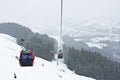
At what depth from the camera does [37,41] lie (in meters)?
114

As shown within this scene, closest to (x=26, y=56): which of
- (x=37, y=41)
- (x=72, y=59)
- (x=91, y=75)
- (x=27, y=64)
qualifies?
(x=27, y=64)

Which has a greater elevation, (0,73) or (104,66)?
(0,73)

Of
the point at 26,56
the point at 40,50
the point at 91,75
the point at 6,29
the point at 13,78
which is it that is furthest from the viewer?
the point at 6,29

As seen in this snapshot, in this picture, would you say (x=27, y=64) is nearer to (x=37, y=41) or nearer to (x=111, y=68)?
(x=111, y=68)

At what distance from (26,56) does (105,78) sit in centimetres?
8543

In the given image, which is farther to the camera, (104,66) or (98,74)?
(104,66)

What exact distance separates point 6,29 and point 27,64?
177 m

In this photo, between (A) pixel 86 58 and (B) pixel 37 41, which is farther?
(B) pixel 37 41

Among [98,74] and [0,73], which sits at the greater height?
[0,73]

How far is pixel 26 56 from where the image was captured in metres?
14.1

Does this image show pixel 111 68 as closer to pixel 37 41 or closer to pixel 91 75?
pixel 91 75

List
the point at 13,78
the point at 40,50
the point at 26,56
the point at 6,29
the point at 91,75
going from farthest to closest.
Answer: the point at 6,29, the point at 40,50, the point at 91,75, the point at 13,78, the point at 26,56

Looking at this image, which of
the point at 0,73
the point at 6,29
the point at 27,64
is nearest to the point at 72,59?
the point at 0,73

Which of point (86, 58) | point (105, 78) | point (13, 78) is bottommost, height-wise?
Answer: point (105, 78)
